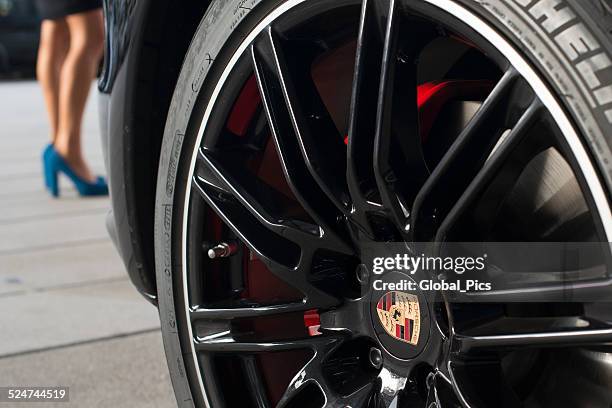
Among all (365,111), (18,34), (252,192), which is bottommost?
(252,192)

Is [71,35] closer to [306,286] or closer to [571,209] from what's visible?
[306,286]

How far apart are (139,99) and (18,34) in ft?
56.6

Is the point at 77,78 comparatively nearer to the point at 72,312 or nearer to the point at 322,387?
the point at 72,312

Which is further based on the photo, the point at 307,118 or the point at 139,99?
the point at 139,99

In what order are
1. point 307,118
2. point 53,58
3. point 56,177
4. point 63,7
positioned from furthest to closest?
point 56,177 → point 53,58 → point 63,7 → point 307,118

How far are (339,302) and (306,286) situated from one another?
69 mm

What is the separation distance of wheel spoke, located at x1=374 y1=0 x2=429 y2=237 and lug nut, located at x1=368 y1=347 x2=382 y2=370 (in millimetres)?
277

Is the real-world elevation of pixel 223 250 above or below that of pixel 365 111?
below

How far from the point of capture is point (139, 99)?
7.01ft

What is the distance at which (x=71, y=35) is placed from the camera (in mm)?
5984

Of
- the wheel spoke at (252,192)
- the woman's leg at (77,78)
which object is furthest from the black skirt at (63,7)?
the wheel spoke at (252,192)

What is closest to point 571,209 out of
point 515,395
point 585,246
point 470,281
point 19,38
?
point 585,246

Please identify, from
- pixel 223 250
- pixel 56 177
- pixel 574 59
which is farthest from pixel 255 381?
pixel 56 177

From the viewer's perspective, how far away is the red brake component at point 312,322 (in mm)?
1843
